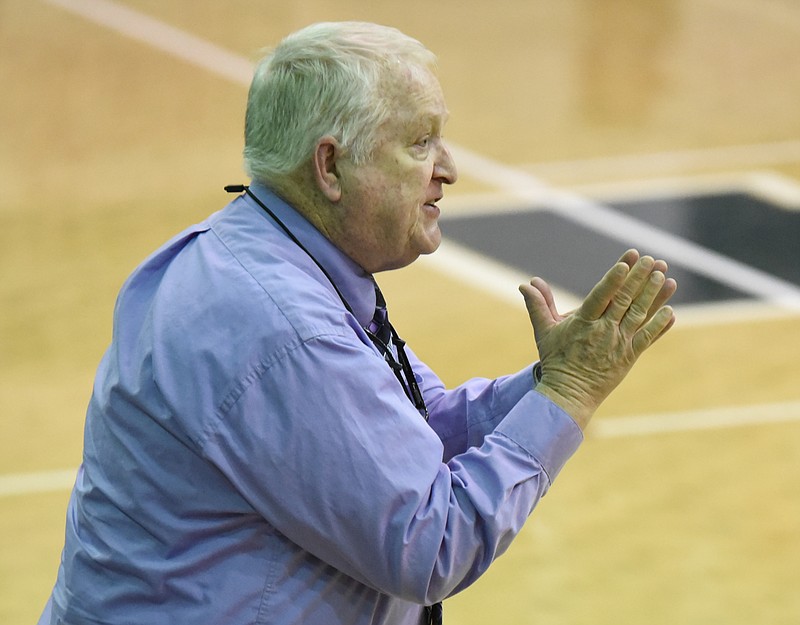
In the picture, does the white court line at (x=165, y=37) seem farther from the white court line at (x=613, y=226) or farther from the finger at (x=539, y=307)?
the finger at (x=539, y=307)

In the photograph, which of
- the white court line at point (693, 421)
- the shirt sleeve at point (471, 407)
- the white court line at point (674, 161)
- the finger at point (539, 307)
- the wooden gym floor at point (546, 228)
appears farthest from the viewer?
the white court line at point (674, 161)

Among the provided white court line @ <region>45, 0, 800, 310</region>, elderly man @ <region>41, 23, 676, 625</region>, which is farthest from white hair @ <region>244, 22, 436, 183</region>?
white court line @ <region>45, 0, 800, 310</region>

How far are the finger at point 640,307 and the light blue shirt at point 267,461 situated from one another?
0.16 meters

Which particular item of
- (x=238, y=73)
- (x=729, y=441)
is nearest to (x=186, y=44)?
(x=238, y=73)

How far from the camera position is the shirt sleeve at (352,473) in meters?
1.90

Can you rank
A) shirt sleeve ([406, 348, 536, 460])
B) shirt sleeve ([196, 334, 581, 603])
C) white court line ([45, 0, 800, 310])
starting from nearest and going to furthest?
1. shirt sleeve ([196, 334, 581, 603])
2. shirt sleeve ([406, 348, 536, 460])
3. white court line ([45, 0, 800, 310])

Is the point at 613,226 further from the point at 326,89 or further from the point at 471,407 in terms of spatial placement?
the point at 326,89

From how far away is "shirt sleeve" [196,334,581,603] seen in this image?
1.90m

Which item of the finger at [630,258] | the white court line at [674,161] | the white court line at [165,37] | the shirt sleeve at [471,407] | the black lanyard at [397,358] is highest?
the finger at [630,258]

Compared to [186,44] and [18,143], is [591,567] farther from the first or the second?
[186,44]

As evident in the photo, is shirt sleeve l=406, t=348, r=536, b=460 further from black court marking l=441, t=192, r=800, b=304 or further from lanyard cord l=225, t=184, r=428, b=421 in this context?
black court marking l=441, t=192, r=800, b=304

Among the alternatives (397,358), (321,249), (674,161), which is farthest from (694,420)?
(321,249)

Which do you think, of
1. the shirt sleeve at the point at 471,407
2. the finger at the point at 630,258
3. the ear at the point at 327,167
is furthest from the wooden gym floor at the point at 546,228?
the ear at the point at 327,167

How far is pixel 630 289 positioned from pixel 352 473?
478mm
